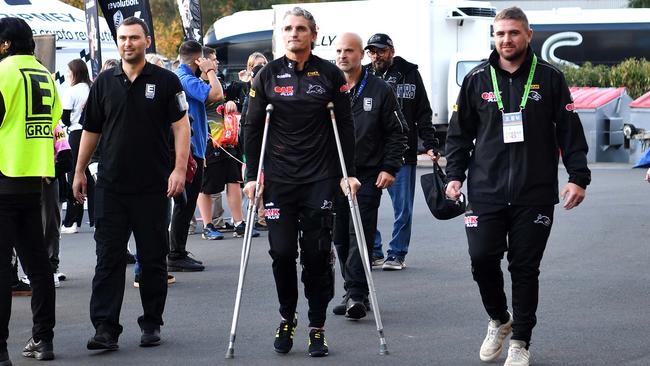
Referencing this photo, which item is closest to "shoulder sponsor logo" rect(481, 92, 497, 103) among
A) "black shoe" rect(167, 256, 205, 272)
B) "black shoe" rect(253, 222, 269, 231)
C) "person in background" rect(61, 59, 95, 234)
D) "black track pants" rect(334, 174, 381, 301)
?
"black track pants" rect(334, 174, 381, 301)

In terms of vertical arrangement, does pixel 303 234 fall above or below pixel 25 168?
below

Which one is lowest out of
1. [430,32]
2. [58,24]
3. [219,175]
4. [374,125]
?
[219,175]

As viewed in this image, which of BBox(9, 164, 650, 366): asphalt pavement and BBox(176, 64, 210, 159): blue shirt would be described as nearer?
BBox(9, 164, 650, 366): asphalt pavement

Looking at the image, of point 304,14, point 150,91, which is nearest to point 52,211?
point 150,91

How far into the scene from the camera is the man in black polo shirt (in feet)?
25.5

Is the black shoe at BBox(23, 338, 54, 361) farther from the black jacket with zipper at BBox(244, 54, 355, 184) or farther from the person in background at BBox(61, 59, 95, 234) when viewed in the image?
the person in background at BBox(61, 59, 95, 234)

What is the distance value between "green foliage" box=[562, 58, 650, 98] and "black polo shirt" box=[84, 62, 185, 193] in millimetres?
24319

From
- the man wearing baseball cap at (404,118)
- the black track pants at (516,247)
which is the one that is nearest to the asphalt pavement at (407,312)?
the man wearing baseball cap at (404,118)

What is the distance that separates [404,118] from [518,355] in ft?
11.7

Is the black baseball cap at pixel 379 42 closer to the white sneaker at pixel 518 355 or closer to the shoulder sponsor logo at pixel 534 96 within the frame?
the shoulder sponsor logo at pixel 534 96

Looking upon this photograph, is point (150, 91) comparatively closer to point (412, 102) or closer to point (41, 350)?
point (41, 350)

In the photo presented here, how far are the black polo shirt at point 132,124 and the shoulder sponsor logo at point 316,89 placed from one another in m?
0.97

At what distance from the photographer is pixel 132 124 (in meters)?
7.75

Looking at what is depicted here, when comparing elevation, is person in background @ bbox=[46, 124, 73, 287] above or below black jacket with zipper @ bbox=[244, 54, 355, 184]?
below
